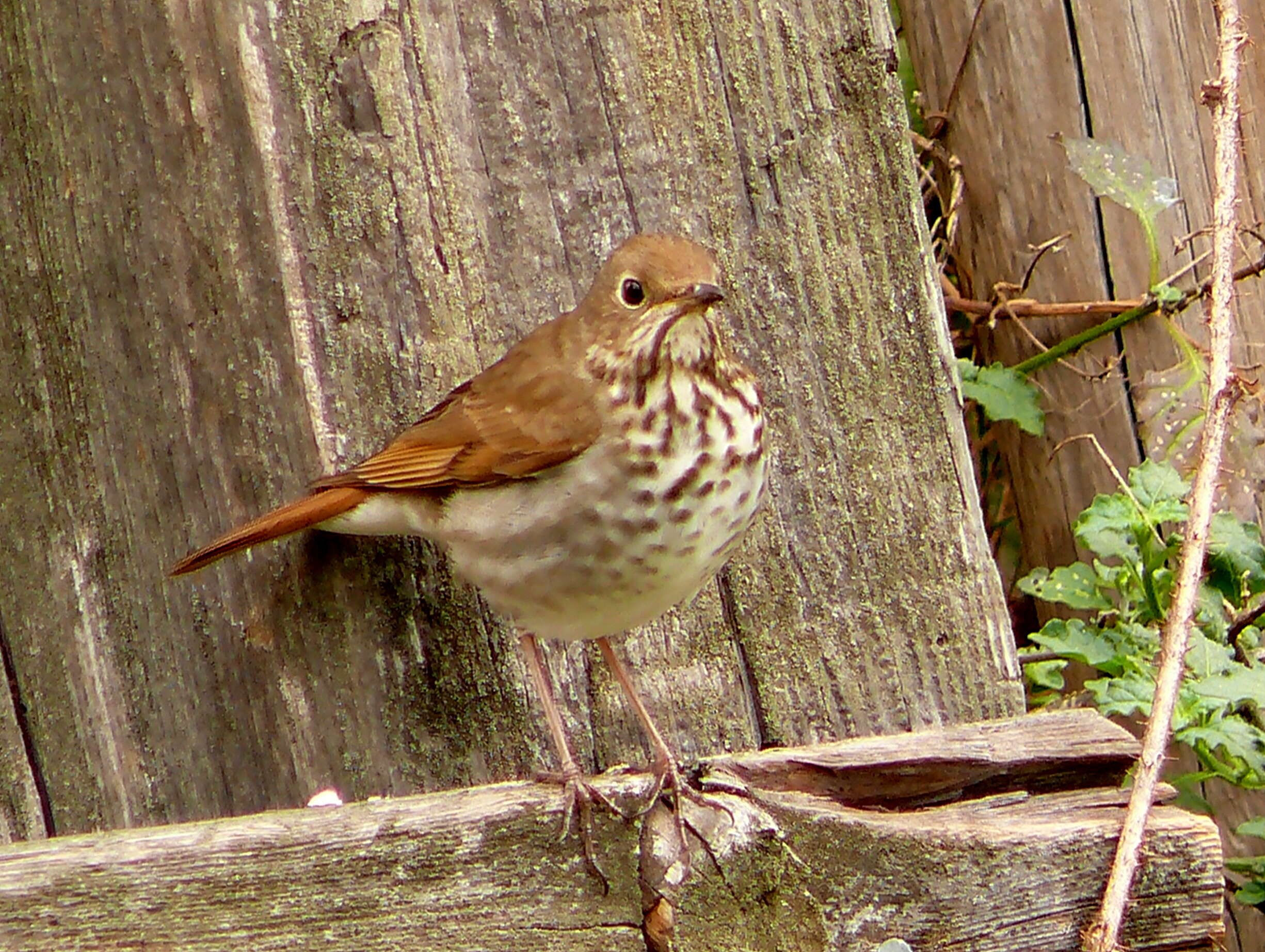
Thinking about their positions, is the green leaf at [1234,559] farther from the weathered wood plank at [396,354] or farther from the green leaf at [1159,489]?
the weathered wood plank at [396,354]

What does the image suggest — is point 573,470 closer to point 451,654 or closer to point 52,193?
point 451,654

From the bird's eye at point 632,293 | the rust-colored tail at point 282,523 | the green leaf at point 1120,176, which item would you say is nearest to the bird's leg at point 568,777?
the rust-colored tail at point 282,523

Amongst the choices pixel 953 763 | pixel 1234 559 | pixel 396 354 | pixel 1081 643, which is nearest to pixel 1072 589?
pixel 1081 643

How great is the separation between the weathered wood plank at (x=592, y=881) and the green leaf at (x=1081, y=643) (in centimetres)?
92

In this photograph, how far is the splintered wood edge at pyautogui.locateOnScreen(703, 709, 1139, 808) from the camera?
2080mm

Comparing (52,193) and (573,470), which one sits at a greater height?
(52,193)

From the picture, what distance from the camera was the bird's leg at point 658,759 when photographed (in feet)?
6.32

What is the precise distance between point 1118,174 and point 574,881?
200cm

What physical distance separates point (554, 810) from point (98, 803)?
904mm

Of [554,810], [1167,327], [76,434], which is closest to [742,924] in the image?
[554,810]

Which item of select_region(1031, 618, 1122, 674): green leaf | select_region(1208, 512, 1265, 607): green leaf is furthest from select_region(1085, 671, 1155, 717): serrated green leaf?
select_region(1208, 512, 1265, 607): green leaf

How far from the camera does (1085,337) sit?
11.6 ft

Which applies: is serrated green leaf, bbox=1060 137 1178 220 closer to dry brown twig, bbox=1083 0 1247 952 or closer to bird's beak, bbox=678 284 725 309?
dry brown twig, bbox=1083 0 1247 952

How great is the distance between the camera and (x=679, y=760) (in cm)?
239
